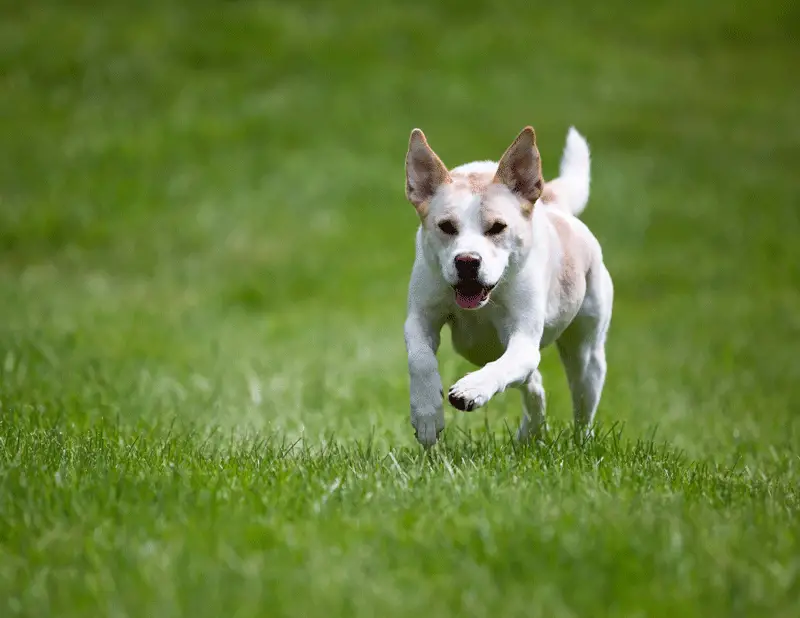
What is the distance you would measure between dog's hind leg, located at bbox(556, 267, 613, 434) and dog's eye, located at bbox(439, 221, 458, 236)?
4.71 ft

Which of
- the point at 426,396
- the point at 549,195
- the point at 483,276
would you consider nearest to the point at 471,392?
the point at 426,396

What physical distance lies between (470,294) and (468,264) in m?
0.19

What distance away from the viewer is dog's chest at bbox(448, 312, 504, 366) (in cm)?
502

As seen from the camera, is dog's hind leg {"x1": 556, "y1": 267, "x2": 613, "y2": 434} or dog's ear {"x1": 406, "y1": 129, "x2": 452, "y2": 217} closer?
dog's ear {"x1": 406, "y1": 129, "x2": 452, "y2": 217}

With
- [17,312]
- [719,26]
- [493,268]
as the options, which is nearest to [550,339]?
[493,268]

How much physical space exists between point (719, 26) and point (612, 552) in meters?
24.6

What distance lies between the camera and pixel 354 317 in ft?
42.4

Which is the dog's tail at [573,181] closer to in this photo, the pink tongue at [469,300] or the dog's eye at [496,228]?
the dog's eye at [496,228]

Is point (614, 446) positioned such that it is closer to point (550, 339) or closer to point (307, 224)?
point (550, 339)

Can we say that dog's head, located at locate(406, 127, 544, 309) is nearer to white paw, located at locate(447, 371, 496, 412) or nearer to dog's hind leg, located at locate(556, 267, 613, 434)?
white paw, located at locate(447, 371, 496, 412)

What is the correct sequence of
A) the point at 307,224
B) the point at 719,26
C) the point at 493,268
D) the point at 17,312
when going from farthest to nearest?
the point at 719,26 < the point at 307,224 < the point at 17,312 < the point at 493,268

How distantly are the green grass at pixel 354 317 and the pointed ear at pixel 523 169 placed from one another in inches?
50.2

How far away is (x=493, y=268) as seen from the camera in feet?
14.9

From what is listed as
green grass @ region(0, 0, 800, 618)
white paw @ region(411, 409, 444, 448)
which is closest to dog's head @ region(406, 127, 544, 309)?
white paw @ region(411, 409, 444, 448)
